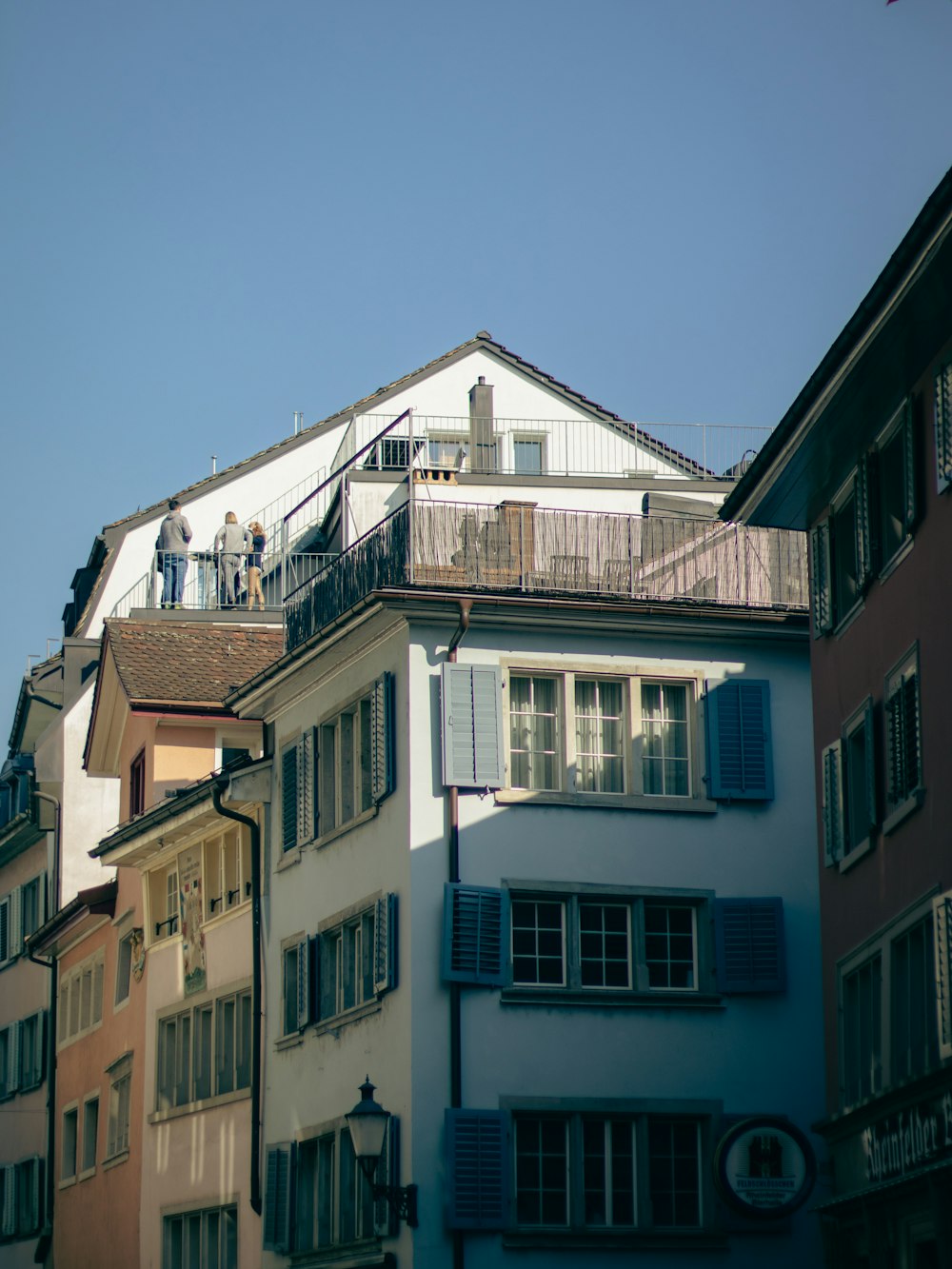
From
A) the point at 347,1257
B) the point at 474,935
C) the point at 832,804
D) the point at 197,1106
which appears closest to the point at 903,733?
the point at 832,804

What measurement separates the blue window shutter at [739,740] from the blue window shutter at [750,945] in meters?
1.41

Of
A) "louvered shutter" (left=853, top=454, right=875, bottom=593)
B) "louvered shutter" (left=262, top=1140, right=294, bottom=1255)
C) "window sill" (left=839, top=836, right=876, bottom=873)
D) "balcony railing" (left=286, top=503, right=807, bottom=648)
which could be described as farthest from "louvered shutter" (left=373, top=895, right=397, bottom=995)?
"louvered shutter" (left=853, top=454, right=875, bottom=593)

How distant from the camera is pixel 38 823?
4934cm

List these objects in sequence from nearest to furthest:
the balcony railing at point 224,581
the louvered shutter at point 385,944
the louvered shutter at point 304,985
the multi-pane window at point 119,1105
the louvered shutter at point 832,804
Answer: the louvered shutter at point 832,804
the louvered shutter at point 385,944
the louvered shutter at point 304,985
the multi-pane window at point 119,1105
the balcony railing at point 224,581

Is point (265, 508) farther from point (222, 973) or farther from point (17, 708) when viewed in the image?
point (222, 973)

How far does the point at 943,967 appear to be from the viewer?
2061cm

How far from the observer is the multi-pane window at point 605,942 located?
1187 inches

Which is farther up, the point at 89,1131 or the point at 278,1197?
the point at 89,1131

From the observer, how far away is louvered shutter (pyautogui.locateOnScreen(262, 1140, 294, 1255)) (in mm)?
31797

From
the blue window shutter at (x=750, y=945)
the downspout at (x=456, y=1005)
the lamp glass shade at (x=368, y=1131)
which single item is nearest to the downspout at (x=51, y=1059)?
the downspout at (x=456, y=1005)

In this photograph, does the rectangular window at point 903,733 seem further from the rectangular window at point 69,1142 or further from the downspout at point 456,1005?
the rectangular window at point 69,1142

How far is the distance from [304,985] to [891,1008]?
11504 mm

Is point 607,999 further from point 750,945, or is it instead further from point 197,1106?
point 197,1106

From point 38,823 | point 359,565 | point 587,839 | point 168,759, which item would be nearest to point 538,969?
point 587,839
